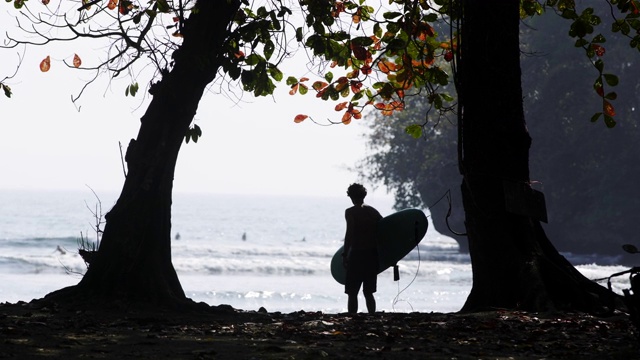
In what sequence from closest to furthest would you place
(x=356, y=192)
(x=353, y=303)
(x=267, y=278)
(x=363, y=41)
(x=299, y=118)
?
(x=363, y=41)
(x=299, y=118)
(x=356, y=192)
(x=353, y=303)
(x=267, y=278)

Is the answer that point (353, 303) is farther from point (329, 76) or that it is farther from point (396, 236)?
point (329, 76)

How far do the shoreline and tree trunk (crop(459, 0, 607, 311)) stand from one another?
59 centimetres

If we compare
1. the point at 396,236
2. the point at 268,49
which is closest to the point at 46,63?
the point at 268,49

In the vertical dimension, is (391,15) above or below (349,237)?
above

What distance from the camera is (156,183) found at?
1024 cm

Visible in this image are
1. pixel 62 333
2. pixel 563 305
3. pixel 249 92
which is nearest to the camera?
pixel 62 333

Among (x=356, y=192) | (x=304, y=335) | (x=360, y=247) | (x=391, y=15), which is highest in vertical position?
(x=391, y=15)

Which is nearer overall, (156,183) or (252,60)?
(156,183)

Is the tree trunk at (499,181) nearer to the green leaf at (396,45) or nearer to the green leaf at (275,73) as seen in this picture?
the green leaf at (396,45)

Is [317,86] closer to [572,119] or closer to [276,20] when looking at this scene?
[276,20]

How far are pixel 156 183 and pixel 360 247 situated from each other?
107 inches

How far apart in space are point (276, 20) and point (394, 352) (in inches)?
198

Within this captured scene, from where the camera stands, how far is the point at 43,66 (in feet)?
37.2

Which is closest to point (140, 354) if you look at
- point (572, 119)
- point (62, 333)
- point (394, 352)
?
point (62, 333)
